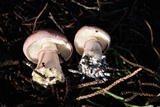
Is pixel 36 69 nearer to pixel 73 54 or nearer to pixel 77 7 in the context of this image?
pixel 73 54

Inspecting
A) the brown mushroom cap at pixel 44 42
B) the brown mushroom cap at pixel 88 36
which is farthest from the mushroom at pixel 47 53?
the brown mushroom cap at pixel 88 36

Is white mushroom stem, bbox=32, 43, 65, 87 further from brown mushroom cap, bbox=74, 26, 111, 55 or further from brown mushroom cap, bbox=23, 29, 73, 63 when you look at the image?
brown mushroom cap, bbox=74, 26, 111, 55

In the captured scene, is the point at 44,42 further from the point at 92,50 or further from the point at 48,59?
the point at 92,50

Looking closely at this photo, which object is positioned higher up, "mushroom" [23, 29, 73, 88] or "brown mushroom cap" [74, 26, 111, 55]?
"brown mushroom cap" [74, 26, 111, 55]

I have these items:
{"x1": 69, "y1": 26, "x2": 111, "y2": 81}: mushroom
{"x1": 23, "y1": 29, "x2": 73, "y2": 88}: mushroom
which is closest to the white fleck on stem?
{"x1": 69, "y1": 26, "x2": 111, "y2": 81}: mushroom

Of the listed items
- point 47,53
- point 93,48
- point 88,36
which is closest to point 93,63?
point 93,48

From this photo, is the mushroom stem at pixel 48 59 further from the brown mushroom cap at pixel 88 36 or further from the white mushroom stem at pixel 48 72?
the brown mushroom cap at pixel 88 36

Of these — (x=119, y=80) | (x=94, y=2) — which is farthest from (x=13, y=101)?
(x=94, y=2)
